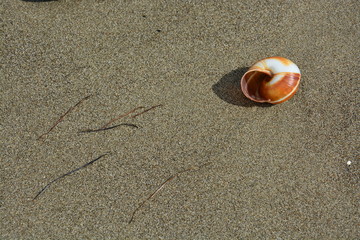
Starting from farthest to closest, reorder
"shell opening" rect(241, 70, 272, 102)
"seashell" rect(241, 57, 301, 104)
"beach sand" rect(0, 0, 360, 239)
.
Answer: "shell opening" rect(241, 70, 272, 102) < "seashell" rect(241, 57, 301, 104) < "beach sand" rect(0, 0, 360, 239)

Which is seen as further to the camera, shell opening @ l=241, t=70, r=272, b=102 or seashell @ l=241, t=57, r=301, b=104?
shell opening @ l=241, t=70, r=272, b=102

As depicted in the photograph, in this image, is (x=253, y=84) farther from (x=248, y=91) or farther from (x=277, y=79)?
(x=277, y=79)

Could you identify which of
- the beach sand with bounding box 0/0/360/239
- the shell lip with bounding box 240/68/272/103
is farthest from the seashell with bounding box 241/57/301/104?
the beach sand with bounding box 0/0/360/239

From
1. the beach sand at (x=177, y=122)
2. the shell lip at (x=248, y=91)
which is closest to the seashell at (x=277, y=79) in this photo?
the shell lip at (x=248, y=91)

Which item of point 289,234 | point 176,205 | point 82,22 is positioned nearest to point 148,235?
point 176,205

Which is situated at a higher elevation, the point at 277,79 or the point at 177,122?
the point at 277,79

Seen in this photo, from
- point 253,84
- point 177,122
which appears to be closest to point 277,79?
point 253,84

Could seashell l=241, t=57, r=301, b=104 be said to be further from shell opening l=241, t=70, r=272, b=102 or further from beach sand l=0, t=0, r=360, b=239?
beach sand l=0, t=0, r=360, b=239

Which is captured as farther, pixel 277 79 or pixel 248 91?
pixel 248 91

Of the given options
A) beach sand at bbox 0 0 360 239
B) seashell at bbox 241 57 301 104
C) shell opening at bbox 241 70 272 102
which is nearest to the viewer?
beach sand at bbox 0 0 360 239
